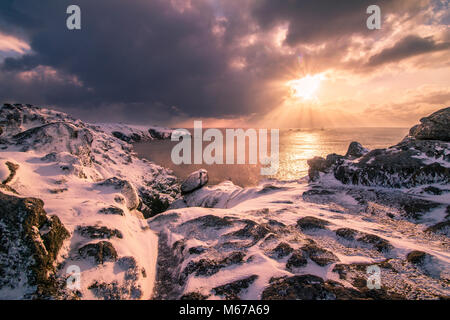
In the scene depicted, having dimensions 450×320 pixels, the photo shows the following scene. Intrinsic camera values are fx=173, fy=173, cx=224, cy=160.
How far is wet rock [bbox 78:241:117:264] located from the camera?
→ 8734 mm

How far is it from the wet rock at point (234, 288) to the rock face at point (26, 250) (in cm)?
636

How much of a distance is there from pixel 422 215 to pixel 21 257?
2884 cm

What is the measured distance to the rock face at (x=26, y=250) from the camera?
20.7ft

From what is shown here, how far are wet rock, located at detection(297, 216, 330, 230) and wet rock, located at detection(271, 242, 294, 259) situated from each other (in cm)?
415

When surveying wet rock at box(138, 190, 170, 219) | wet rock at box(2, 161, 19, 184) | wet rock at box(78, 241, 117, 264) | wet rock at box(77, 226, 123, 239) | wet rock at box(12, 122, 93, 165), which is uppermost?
wet rock at box(12, 122, 93, 165)

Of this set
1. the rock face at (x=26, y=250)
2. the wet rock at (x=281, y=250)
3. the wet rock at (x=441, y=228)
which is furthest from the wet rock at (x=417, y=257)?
the rock face at (x=26, y=250)

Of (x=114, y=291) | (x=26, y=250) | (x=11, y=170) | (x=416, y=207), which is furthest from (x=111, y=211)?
(x=416, y=207)

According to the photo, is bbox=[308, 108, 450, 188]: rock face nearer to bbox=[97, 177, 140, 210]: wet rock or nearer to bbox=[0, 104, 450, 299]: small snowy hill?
bbox=[0, 104, 450, 299]: small snowy hill

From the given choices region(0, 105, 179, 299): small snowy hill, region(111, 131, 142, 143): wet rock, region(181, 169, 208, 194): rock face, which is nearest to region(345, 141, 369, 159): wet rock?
region(181, 169, 208, 194): rock face

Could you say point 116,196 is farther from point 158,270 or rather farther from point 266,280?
point 266,280

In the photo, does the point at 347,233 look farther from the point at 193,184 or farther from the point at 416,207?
the point at 193,184

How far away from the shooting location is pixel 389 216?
17.9 meters

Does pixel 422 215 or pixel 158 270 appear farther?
pixel 422 215
